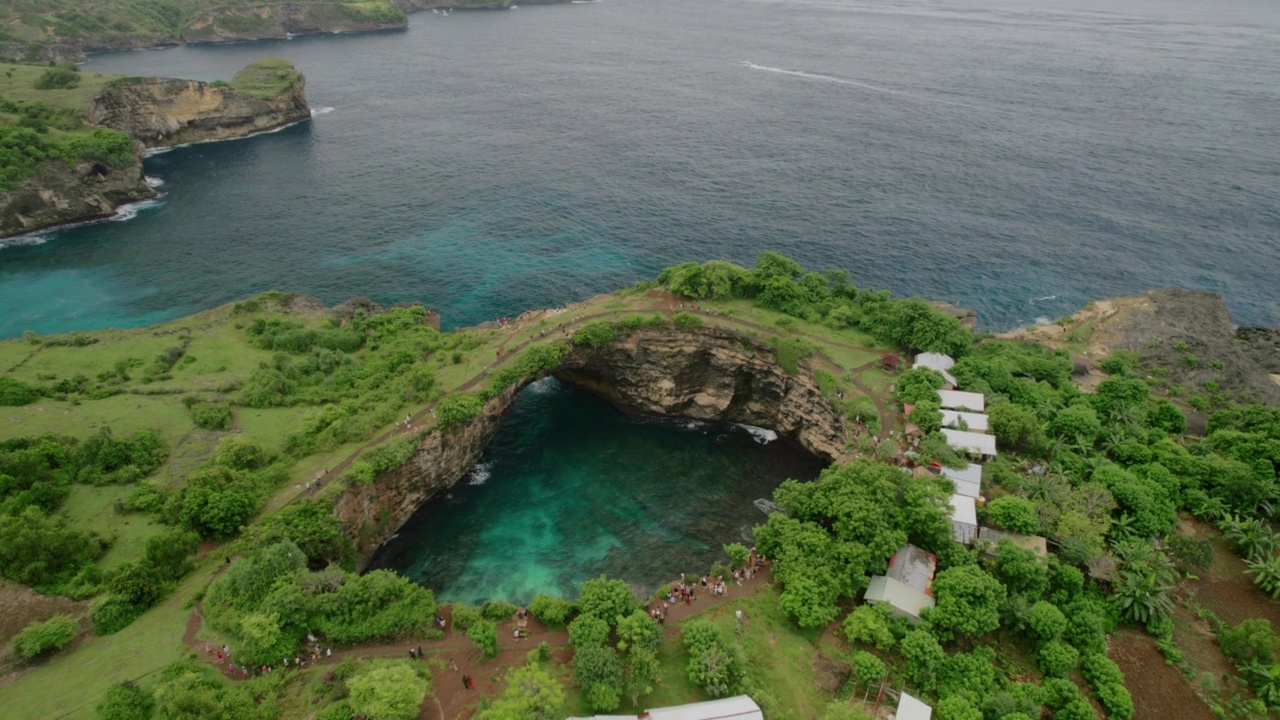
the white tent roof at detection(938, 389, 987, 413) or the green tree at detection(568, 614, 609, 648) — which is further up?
the white tent roof at detection(938, 389, 987, 413)

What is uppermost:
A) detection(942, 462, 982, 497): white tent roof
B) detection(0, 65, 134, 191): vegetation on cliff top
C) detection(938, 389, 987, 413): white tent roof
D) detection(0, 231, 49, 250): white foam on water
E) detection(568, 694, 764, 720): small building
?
detection(0, 65, 134, 191): vegetation on cliff top

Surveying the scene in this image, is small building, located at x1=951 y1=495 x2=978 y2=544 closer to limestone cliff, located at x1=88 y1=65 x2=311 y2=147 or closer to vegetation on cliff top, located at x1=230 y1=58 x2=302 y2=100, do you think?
limestone cliff, located at x1=88 y1=65 x2=311 y2=147

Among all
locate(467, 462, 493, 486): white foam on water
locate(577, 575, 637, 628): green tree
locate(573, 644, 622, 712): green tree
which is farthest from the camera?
locate(467, 462, 493, 486): white foam on water

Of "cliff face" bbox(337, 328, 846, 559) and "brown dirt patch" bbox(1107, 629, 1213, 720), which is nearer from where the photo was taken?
"brown dirt patch" bbox(1107, 629, 1213, 720)

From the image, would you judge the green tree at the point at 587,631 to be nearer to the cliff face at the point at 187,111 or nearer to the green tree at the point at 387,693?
the green tree at the point at 387,693

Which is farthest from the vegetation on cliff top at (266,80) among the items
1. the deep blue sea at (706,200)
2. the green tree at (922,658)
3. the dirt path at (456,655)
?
the green tree at (922,658)

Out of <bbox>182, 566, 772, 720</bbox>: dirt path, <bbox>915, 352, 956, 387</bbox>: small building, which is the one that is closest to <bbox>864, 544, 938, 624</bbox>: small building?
<bbox>182, 566, 772, 720</bbox>: dirt path

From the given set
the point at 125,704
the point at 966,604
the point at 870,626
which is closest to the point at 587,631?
the point at 870,626
